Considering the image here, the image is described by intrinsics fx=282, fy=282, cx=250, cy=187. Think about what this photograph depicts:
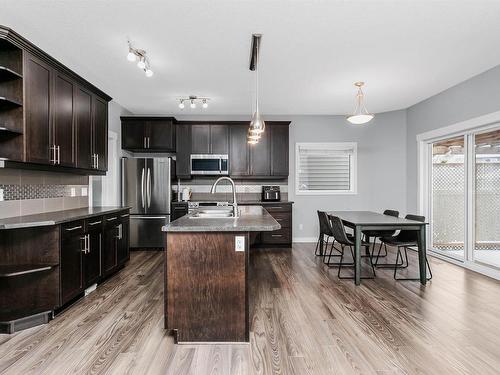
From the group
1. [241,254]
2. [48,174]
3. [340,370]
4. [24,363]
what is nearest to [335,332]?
[340,370]

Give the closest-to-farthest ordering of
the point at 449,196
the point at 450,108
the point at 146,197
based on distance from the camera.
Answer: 1. the point at 450,108
2. the point at 449,196
3. the point at 146,197

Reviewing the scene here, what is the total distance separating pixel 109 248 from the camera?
11.4 feet

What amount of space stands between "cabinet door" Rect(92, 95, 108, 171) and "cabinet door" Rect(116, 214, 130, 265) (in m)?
0.81

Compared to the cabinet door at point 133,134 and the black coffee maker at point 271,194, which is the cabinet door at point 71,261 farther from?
the black coffee maker at point 271,194

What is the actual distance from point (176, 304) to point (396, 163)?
5.16 meters

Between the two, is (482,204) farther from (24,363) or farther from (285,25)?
(24,363)

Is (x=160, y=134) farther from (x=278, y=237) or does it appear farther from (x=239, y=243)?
(x=239, y=243)

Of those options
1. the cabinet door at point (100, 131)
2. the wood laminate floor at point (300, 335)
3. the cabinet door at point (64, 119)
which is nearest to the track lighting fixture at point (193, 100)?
the cabinet door at point (100, 131)

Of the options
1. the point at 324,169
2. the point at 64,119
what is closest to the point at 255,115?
the point at 64,119

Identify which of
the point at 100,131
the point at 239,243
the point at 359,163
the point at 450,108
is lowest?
the point at 239,243

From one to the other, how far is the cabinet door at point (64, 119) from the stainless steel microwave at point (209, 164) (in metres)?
2.45

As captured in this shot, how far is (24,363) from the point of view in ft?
6.24

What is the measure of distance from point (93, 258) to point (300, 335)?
233 cm

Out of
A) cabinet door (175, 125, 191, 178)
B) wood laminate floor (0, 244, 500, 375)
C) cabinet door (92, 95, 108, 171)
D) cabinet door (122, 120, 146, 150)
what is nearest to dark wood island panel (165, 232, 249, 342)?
wood laminate floor (0, 244, 500, 375)
